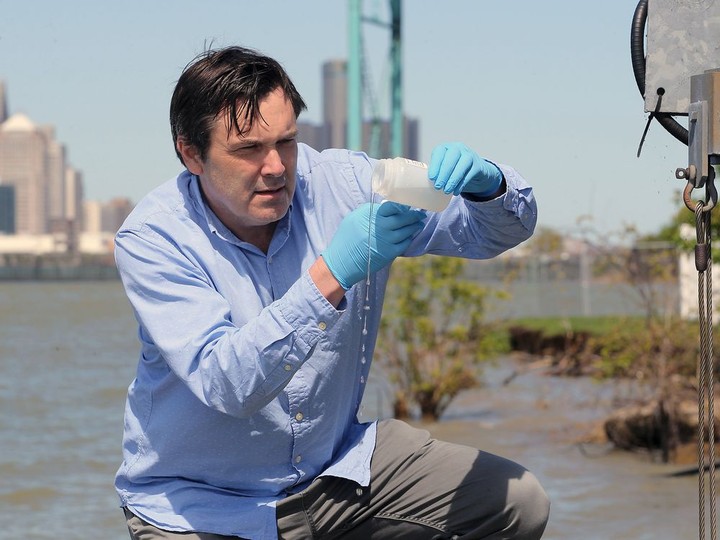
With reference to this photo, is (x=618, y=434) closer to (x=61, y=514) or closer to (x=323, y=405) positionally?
(x=61, y=514)

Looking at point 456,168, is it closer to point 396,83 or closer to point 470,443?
point 470,443

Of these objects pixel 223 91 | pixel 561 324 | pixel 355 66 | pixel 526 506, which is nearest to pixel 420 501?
pixel 526 506

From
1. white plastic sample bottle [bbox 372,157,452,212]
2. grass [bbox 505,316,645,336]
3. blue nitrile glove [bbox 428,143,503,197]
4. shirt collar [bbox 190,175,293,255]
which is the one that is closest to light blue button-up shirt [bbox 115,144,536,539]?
shirt collar [bbox 190,175,293,255]

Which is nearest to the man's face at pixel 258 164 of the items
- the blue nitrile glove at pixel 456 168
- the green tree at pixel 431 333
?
the blue nitrile glove at pixel 456 168

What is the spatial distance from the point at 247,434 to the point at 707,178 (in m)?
1.27

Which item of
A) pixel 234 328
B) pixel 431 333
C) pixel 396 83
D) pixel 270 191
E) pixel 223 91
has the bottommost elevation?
pixel 431 333

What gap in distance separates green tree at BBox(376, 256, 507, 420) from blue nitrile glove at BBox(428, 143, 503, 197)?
738 centimetres

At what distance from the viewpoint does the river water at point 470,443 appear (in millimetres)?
7227

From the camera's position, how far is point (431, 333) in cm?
1050

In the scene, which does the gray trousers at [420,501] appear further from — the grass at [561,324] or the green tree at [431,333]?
the grass at [561,324]

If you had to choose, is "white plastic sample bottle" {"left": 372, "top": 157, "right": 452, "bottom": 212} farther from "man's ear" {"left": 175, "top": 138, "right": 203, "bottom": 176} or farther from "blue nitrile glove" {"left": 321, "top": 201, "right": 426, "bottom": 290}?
"man's ear" {"left": 175, "top": 138, "right": 203, "bottom": 176}

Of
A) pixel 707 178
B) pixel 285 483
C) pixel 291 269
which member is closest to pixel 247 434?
pixel 285 483

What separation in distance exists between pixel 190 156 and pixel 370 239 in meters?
0.57

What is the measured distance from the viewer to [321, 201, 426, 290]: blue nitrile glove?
2.75 m
